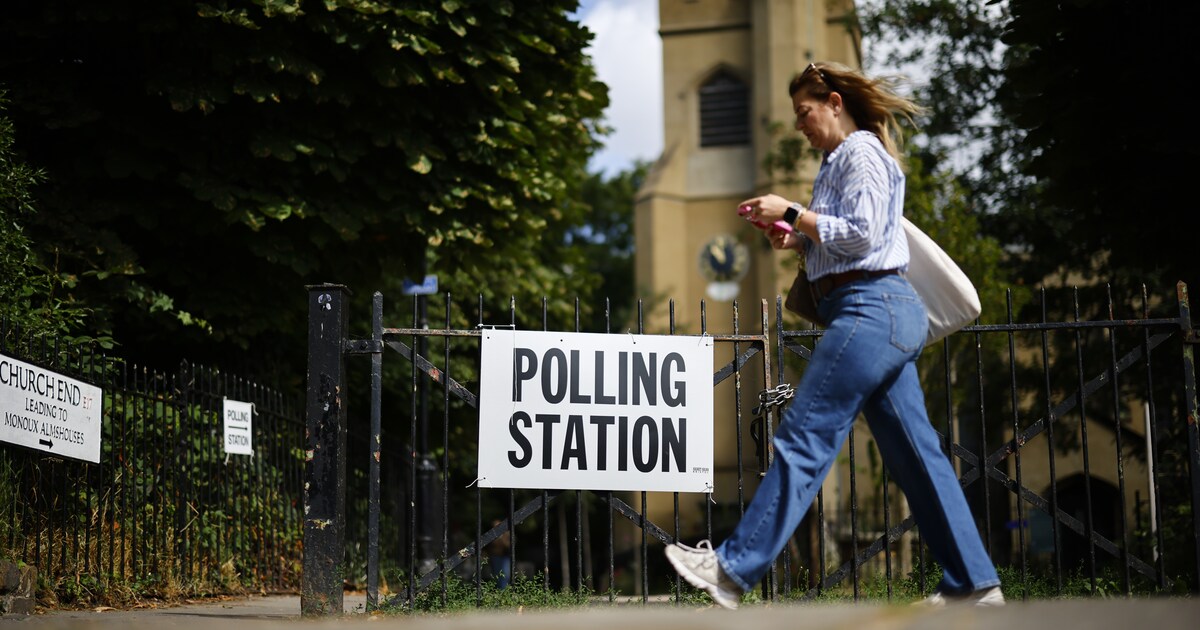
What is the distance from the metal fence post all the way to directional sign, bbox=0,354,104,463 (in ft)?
5.82

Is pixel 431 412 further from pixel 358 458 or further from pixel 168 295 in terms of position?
pixel 168 295

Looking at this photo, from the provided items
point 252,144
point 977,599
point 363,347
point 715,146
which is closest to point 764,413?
point 363,347

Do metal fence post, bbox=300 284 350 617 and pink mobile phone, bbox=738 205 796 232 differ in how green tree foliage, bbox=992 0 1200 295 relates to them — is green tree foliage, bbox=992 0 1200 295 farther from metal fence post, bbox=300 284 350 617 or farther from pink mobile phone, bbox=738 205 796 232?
metal fence post, bbox=300 284 350 617

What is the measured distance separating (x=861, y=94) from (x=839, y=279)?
2.57 ft

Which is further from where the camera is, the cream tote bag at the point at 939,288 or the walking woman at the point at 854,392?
the cream tote bag at the point at 939,288

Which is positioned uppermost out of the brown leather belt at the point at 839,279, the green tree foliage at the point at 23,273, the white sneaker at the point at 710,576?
the green tree foliage at the point at 23,273

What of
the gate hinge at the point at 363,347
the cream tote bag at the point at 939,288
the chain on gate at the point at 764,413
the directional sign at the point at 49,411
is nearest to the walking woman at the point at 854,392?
the cream tote bag at the point at 939,288

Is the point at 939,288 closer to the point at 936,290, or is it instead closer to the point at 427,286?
the point at 936,290

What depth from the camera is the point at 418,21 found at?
39.3 feet

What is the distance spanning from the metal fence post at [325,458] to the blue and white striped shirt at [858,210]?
3.45 metres

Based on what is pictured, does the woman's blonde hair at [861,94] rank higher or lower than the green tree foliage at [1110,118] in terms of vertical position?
lower

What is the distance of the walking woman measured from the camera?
4.60 metres

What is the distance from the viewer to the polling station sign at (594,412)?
25.0ft

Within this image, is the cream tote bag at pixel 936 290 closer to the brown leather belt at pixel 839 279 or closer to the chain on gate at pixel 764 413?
the brown leather belt at pixel 839 279
